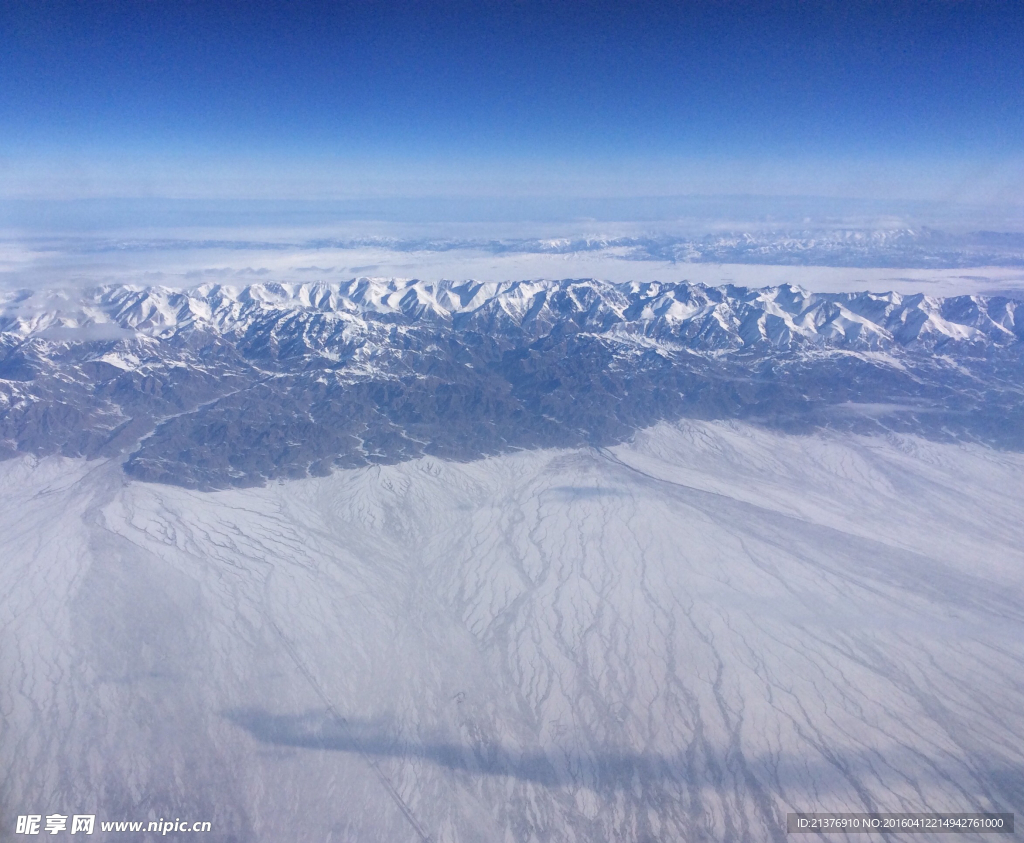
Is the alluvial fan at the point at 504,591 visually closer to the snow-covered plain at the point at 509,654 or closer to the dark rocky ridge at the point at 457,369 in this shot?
the snow-covered plain at the point at 509,654

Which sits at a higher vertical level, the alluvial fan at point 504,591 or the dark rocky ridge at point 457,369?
the dark rocky ridge at point 457,369

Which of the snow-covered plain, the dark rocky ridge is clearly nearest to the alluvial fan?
the snow-covered plain

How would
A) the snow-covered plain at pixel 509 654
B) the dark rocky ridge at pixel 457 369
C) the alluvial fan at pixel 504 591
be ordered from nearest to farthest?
1. the snow-covered plain at pixel 509 654
2. the alluvial fan at pixel 504 591
3. the dark rocky ridge at pixel 457 369

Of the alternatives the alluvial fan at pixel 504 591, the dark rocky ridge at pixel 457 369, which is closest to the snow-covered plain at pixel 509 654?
the alluvial fan at pixel 504 591

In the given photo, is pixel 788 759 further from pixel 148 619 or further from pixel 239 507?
pixel 239 507

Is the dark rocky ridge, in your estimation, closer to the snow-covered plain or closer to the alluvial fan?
the alluvial fan

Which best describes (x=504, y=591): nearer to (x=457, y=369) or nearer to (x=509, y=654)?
(x=509, y=654)

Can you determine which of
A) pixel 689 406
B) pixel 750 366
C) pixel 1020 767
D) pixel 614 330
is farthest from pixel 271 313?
pixel 1020 767
